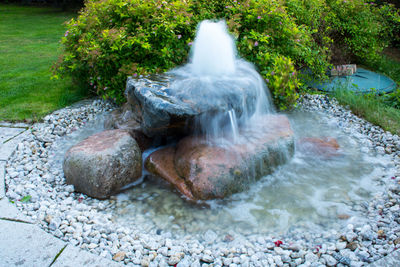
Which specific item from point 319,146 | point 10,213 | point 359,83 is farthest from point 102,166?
point 359,83

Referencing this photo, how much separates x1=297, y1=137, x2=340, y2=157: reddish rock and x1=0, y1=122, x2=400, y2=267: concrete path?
2.00m

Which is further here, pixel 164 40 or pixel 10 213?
pixel 164 40

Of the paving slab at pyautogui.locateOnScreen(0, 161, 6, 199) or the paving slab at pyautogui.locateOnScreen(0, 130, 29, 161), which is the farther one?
the paving slab at pyautogui.locateOnScreen(0, 130, 29, 161)

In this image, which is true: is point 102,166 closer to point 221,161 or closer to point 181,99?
point 181,99

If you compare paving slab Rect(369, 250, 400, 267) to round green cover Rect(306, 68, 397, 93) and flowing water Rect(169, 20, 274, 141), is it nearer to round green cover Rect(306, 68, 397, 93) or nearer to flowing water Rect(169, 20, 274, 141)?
flowing water Rect(169, 20, 274, 141)

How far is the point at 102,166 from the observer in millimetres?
3318

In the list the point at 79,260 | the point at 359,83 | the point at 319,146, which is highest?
the point at 359,83

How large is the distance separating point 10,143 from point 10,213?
5.36ft

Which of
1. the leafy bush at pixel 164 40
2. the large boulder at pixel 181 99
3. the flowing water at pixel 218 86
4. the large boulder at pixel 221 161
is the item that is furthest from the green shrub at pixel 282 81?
the large boulder at pixel 181 99

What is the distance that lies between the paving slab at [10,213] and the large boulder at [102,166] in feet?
2.04

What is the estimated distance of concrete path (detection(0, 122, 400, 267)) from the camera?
2303 mm

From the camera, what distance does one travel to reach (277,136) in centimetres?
399

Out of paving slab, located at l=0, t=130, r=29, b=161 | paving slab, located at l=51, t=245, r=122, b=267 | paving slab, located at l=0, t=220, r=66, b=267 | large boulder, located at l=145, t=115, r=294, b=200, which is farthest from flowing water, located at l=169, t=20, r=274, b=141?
paving slab, located at l=0, t=130, r=29, b=161

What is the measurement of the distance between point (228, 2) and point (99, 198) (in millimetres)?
4198
